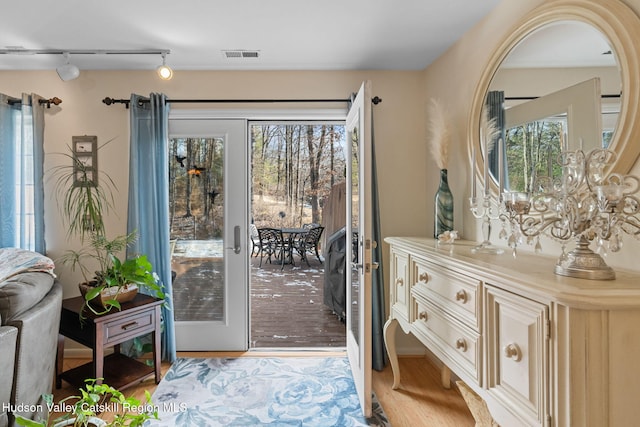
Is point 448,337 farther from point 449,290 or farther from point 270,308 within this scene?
point 270,308

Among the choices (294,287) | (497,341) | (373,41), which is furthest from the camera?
(294,287)

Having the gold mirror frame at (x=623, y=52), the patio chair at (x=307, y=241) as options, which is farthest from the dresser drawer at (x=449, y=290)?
the patio chair at (x=307, y=241)

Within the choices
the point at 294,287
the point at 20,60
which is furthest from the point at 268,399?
the point at 20,60

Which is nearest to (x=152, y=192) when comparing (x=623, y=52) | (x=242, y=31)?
(x=242, y=31)

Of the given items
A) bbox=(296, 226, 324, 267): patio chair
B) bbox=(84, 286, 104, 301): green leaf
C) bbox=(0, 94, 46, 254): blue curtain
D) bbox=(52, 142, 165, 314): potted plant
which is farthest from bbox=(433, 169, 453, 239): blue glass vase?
bbox=(296, 226, 324, 267): patio chair

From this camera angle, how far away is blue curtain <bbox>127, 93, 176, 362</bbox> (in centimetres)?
257

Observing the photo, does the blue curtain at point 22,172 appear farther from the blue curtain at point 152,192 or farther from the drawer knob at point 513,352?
the drawer knob at point 513,352

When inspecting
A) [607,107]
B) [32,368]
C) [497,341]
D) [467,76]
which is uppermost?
[467,76]

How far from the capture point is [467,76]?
84.5 inches

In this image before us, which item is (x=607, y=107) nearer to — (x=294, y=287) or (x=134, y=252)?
(x=134, y=252)

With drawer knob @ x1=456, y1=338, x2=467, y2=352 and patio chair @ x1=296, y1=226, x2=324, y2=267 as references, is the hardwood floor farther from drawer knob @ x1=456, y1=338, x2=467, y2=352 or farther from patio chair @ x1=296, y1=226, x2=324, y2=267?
patio chair @ x1=296, y1=226, x2=324, y2=267

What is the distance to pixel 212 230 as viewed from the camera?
9.20 feet

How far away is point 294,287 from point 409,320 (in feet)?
11.2

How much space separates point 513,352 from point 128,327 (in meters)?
2.29
